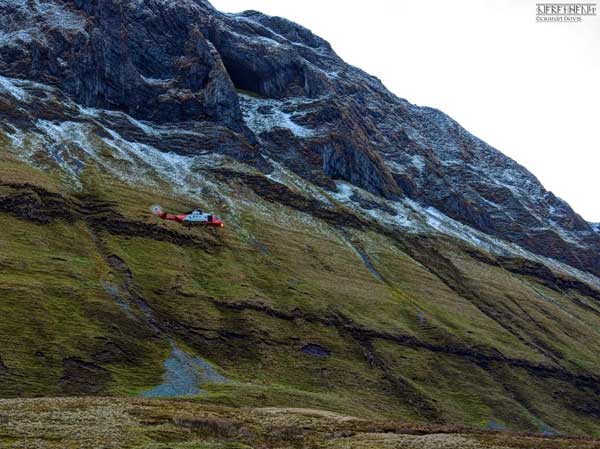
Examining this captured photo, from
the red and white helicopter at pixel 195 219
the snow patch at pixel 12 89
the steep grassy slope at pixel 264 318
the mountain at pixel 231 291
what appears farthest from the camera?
the snow patch at pixel 12 89

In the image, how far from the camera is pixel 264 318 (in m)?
111

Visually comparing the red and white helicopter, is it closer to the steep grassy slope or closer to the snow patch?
the steep grassy slope

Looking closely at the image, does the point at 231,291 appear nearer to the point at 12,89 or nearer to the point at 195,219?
the point at 195,219

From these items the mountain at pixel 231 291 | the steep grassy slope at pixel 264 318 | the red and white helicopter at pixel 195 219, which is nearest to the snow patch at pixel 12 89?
the mountain at pixel 231 291

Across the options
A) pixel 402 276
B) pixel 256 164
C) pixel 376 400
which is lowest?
pixel 376 400

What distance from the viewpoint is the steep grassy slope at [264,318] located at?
84.8 meters

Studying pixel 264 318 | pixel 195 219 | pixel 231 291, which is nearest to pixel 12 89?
pixel 195 219

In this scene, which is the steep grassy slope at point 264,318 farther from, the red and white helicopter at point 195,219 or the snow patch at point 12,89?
the snow patch at point 12,89

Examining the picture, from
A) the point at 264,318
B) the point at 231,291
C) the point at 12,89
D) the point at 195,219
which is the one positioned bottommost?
the point at 264,318

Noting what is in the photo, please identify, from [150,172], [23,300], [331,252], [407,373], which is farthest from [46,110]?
[407,373]

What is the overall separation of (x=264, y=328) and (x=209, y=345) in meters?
11.8

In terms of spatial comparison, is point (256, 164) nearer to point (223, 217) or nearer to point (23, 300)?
point (223, 217)

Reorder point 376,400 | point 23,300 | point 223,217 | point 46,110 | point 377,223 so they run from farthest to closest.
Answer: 1. point 377,223
2. point 46,110
3. point 223,217
4. point 376,400
5. point 23,300

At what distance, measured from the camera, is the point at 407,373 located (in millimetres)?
110375
